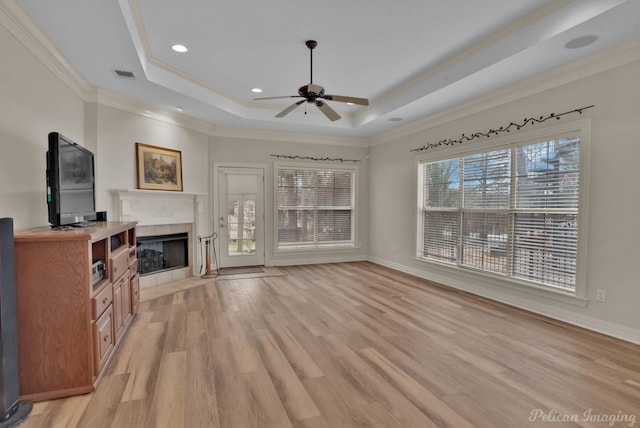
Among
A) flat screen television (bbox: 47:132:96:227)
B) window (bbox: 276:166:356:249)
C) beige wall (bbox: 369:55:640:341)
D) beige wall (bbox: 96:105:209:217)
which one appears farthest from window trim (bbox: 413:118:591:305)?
flat screen television (bbox: 47:132:96:227)

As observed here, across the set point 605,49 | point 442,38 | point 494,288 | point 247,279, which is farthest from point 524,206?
point 247,279

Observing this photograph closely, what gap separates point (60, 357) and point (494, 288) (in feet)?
15.4

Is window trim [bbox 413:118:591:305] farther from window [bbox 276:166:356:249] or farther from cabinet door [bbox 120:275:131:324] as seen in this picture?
cabinet door [bbox 120:275:131:324]

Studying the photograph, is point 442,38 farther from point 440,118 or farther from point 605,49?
point 440,118

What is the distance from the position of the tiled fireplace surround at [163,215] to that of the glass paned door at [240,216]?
55 centimetres

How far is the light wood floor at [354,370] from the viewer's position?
1.93 m

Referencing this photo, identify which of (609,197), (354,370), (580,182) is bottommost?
(354,370)

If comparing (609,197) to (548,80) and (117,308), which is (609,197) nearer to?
(548,80)

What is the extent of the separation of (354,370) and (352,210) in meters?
4.93

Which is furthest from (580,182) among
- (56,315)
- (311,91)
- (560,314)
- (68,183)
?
(68,183)

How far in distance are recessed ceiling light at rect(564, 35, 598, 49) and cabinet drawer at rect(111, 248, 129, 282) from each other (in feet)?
14.9

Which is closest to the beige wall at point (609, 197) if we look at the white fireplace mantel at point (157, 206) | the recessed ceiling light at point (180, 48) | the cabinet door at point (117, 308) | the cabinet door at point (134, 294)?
the recessed ceiling light at point (180, 48)

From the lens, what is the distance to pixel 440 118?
16.9 ft

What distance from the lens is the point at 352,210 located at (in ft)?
23.6
